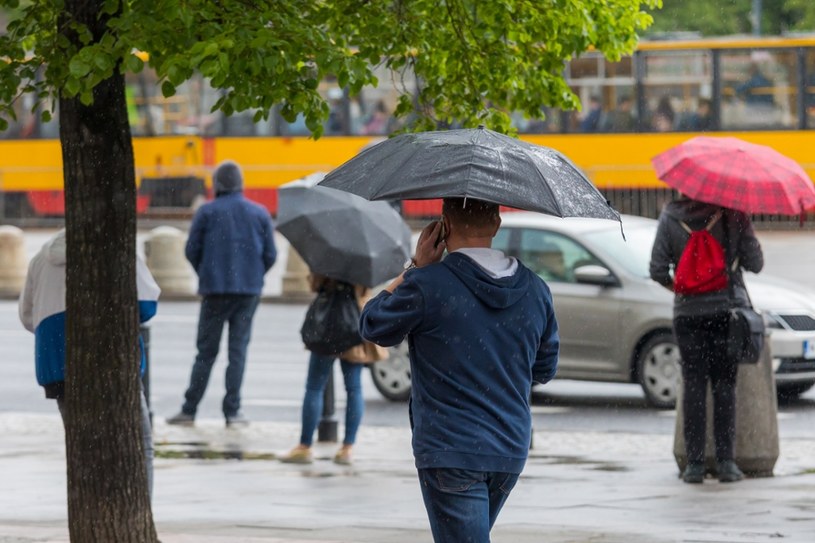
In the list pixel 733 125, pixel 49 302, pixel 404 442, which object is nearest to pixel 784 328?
pixel 404 442

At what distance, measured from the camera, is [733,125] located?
3112cm

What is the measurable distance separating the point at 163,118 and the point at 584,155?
894cm

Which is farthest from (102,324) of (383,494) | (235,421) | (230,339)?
(235,421)

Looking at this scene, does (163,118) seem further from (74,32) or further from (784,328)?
(74,32)

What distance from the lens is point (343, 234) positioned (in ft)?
34.2

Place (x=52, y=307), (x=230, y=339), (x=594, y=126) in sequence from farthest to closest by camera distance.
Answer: (x=594, y=126) < (x=230, y=339) < (x=52, y=307)

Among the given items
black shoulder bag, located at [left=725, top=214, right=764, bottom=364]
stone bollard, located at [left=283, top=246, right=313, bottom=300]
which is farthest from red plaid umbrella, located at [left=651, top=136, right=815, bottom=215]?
stone bollard, located at [left=283, top=246, right=313, bottom=300]

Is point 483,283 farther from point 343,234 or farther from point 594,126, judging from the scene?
point 594,126

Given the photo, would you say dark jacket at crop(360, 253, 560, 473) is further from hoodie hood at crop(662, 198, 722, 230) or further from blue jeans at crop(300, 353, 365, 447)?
blue jeans at crop(300, 353, 365, 447)

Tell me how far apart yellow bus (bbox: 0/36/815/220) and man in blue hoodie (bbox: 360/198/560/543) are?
24897 mm

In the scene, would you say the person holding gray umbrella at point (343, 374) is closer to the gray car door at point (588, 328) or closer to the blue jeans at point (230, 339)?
the blue jeans at point (230, 339)

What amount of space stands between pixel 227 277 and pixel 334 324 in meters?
2.03

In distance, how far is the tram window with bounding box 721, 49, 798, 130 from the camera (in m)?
30.7

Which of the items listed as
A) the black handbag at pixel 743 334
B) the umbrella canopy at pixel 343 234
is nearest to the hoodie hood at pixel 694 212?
the black handbag at pixel 743 334
